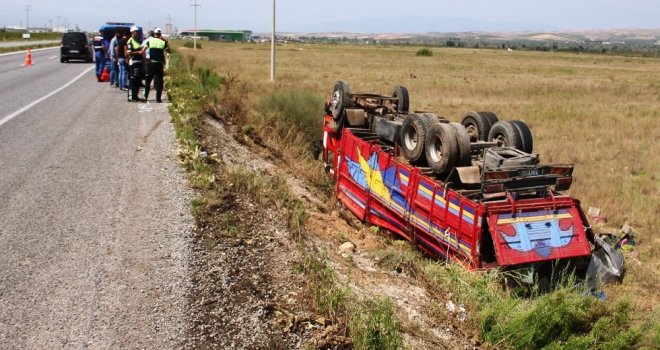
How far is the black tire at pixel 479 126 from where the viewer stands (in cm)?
907

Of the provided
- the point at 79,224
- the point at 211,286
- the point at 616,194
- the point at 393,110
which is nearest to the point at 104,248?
the point at 79,224

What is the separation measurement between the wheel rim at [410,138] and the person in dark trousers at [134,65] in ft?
24.1

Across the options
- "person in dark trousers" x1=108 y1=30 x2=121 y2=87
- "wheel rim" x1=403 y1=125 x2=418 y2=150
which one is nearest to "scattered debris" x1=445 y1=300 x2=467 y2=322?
"wheel rim" x1=403 y1=125 x2=418 y2=150

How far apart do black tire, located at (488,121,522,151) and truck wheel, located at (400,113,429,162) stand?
3.62ft

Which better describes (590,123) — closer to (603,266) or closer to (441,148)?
(603,266)

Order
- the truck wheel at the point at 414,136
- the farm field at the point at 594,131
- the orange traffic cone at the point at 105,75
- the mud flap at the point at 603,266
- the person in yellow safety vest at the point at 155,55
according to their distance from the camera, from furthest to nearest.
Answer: the orange traffic cone at the point at 105,75 → the person in yellow safety vest at the point at 155,55 → the farm field at the point at 594,131 → the truck wheel at the point at 414,136 → the mud flap at the point at 603,266

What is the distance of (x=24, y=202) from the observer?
6.07 metres

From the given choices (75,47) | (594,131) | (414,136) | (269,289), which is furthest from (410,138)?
(75,47)

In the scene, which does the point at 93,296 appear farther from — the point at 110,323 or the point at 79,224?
the point at 79,224

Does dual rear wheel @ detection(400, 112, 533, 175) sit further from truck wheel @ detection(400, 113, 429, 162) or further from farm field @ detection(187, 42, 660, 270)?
farm field @ detection(187, 42, 660, 270)

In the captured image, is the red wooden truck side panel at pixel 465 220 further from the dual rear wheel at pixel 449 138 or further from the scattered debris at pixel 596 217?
the scattered debris at pixel 596 217

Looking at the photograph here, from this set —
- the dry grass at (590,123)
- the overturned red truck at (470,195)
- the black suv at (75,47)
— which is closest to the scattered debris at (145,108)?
the dry grass at (590,123)

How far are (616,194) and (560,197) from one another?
14.6 feet

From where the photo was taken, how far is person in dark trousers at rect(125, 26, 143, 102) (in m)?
13.3
